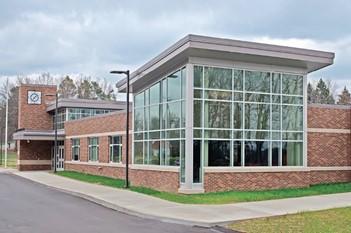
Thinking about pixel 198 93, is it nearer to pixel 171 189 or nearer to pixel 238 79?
pixel 238 79

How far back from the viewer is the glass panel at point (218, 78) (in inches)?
884

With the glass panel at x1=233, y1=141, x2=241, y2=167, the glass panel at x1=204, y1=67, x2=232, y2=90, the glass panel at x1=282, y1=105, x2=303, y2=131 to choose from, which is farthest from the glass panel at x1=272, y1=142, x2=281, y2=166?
the glass panel at x1=204, y1=67, x2=232, y2=90

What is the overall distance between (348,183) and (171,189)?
368 inches

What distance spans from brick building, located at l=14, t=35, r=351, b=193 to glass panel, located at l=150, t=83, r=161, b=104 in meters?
0.05

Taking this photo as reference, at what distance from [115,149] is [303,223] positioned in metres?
22.0

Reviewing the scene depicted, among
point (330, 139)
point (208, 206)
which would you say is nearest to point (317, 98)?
point (330, 139)

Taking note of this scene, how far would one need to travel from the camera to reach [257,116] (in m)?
23.4

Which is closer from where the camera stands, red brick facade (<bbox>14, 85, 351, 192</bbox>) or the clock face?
red brick facade (<bbox>14, 85, 351, 192</bbox>)

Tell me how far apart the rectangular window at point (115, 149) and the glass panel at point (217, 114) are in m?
12.1

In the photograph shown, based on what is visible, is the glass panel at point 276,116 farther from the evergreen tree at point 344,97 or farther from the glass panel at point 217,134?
the evergreen tree at point 344,97

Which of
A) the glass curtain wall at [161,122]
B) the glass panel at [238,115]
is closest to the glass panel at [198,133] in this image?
the glass curtain wall at [161,122]

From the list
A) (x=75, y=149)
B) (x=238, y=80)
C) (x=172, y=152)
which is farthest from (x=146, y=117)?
(x=75, y=149)

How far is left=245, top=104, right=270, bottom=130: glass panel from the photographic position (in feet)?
76.0

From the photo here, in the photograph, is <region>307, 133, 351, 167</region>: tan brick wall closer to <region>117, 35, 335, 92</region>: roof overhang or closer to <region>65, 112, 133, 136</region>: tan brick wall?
A: <region>117, 35, 335, 92</region>: roof overhang
